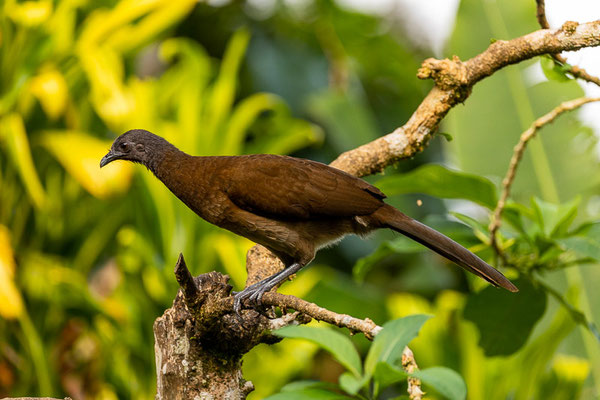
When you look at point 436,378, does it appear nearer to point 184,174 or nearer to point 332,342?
point 332,342

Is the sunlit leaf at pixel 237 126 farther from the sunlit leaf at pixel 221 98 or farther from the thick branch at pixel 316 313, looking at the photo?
the thick branch at pixel 316 313

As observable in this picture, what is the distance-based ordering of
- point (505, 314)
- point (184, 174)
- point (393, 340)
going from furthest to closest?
point (184, 174) → point (505, 314) → point (393, 340)

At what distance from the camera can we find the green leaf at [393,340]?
1384mm

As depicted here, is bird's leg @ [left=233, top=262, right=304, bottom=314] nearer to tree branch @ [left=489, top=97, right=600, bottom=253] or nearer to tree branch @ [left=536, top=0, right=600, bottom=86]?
tree branch @ [left=489, top=97, right=600, bottom=253]

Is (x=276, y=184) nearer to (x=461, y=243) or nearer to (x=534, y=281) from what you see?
(x=461, y=243)

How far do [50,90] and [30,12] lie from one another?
49cm

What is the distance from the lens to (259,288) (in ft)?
6.99

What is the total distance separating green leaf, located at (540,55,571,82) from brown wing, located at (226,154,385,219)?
0.68 metres

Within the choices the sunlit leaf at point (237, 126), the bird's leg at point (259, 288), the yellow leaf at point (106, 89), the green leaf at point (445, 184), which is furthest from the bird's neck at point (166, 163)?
the sunlit leaf at point (237, 126)

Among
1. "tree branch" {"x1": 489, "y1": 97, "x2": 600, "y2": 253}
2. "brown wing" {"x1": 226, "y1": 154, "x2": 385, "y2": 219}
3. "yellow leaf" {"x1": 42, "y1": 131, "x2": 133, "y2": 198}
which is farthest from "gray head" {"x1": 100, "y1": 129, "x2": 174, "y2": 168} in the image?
"yellow leaf" {"x1": 42, "y1": 131, "x2": 133, "y2": 198}

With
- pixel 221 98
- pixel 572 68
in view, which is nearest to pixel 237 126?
pixel 221 98

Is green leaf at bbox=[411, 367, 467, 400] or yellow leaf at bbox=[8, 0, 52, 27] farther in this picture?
yellow leaf at bbox=[8, 0, 52, 27]

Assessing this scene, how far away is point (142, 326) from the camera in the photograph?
4.22 metres

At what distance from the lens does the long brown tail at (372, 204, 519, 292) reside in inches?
80.9
